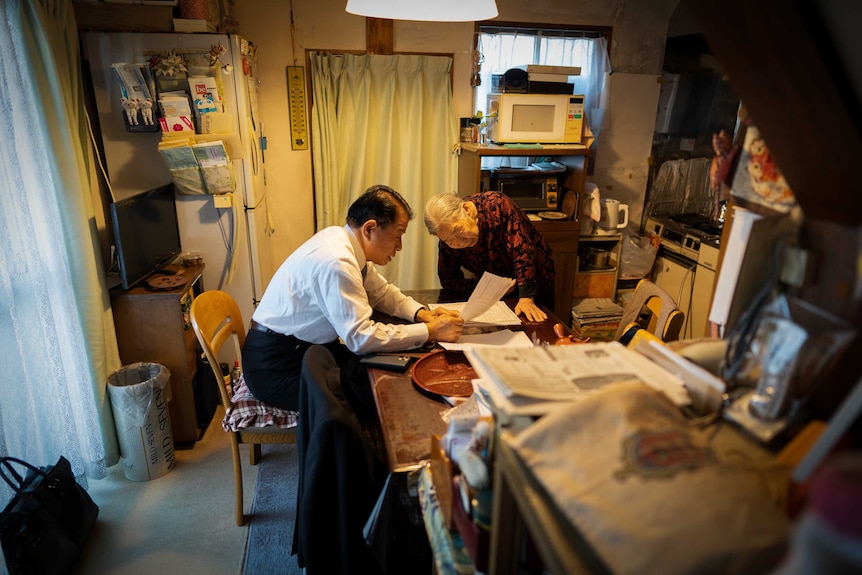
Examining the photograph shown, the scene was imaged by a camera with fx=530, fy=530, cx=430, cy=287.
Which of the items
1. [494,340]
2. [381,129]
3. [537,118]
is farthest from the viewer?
[381,129]

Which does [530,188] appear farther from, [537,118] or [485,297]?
[485,297]

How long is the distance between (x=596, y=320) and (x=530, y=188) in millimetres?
960

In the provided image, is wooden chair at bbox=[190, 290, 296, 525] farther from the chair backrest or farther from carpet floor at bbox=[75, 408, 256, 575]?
carpet floor at bbox=[75, 408, 256, 575]

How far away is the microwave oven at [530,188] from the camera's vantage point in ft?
11.3

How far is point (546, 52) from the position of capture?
3.60m

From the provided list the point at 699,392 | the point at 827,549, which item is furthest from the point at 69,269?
the point at 827,549

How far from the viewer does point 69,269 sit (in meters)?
2.13

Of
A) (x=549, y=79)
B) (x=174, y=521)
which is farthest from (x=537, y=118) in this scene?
(x=174, y=521)

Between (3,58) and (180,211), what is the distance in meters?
1.09

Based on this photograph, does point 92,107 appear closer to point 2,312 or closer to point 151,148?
point 151,148

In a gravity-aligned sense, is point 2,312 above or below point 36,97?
below

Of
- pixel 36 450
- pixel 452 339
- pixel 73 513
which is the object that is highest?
pixel 452 339

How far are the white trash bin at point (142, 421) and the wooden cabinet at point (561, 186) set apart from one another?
2041 millimetres

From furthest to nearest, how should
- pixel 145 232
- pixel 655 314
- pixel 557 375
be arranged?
pixel 145 232 < pixel 655 314 < pixel 557 375
